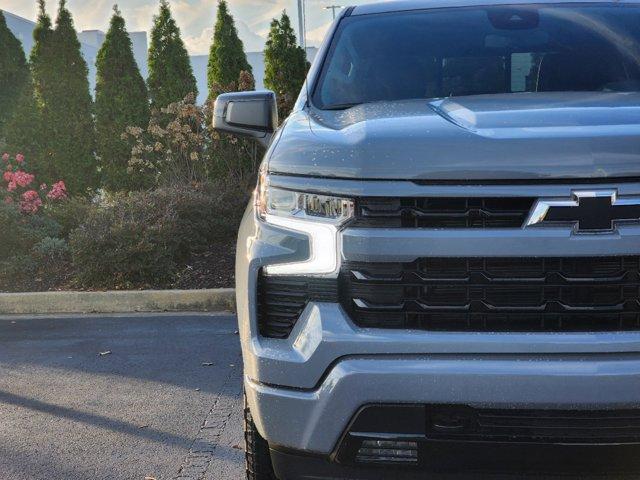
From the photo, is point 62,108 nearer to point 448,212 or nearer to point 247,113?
point 247,113

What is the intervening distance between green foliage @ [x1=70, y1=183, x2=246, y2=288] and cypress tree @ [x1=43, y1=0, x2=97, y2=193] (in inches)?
129

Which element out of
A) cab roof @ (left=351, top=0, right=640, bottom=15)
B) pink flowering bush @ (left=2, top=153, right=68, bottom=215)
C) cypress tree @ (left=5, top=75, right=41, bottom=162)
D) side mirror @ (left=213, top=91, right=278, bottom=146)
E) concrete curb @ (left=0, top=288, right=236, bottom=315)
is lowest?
concrete curb @ (left=0, top=288, right=236, bottom=315)

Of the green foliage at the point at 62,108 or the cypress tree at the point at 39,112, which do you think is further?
the green foliage at the point at 62,108

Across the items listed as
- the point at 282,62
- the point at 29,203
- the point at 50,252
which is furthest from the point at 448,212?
the point at 282,62

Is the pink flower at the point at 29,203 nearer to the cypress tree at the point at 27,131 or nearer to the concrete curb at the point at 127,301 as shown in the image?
the concrete curb at the point at 127,301

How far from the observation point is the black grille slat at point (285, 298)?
231cm

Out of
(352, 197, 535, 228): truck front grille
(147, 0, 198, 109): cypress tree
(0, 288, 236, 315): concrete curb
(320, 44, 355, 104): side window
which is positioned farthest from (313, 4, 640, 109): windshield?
(147, 0, 198, 109): cypress tree

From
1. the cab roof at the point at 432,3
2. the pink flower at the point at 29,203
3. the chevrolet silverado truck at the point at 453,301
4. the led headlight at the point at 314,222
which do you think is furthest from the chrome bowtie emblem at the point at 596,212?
the pink flower at the point at 29,203

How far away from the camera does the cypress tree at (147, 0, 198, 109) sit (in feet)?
39.7

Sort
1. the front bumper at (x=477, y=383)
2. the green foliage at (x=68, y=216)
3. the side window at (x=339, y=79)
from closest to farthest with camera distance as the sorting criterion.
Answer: the front bumper at (x=477, y=383) < the side window at (x=339, y=79) < the green foliage at (x=68, y=216)

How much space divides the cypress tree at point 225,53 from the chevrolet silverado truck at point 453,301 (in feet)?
32.6

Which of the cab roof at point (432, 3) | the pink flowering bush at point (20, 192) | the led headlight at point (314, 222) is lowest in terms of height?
the pink flowering bush at point (20, 192)

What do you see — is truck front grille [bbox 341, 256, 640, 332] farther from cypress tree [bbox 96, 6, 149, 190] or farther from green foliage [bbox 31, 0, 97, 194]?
green foliage [bbox 31, 0, 97, 194]

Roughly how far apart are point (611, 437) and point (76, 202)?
819cm
